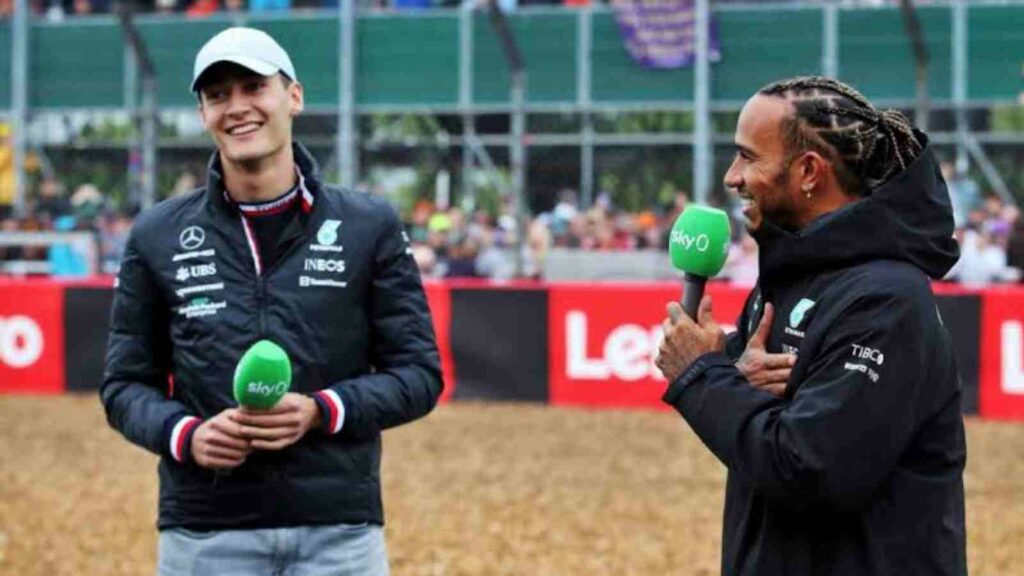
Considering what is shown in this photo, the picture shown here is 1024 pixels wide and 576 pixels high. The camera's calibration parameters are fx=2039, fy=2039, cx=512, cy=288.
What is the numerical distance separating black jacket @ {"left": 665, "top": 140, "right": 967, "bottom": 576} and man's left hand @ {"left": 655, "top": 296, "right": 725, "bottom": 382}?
1.1 inches

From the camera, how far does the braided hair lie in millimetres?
3746

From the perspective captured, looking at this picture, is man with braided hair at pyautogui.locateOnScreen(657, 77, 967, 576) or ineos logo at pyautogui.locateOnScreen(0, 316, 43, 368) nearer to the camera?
man with braided hair at pyautogui.locateOnScreen(657, 77, 967, 576)

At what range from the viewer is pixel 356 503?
467 cm

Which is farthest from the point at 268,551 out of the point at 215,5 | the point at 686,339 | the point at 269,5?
the point at 215,5

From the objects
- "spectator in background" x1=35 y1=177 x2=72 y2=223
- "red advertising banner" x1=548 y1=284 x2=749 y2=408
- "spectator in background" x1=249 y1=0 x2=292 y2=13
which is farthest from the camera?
"spectator in background" x1=249 y1=0 x2=292 y2=13

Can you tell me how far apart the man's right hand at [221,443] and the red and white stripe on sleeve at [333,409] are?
203 millimetres

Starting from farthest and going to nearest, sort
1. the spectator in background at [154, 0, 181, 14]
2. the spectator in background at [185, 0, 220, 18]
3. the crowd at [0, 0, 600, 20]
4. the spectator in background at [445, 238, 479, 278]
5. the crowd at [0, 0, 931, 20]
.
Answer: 1. the spectator in background at [154, 0, 181, 14]
2. the spectator in background at [185, 0, 220, 18]
3. the crowd at [0, 0, 600, 20]
4. the crowd at [0, 0, 931, 20]
5. the spectator in background at [445, 238, 479, 278]

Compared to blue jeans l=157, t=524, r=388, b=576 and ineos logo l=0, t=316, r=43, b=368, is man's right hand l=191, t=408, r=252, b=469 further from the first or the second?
ineos logo l=0, t=316, r=43, b=368

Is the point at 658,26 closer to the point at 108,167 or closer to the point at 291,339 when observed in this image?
the point at 108,167

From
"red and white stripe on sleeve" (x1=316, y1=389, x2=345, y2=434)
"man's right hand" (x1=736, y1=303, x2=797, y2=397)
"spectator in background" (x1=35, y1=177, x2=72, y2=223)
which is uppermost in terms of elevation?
"man's right hand" (x1=736, y1=303, x2=797, y2=397)

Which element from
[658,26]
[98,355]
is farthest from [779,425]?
[658,26]

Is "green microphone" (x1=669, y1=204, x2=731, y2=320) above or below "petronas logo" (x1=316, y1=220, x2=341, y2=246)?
above

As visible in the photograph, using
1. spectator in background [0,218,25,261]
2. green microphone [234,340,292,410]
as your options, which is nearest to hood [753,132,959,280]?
green microphone [234,340,292,410]

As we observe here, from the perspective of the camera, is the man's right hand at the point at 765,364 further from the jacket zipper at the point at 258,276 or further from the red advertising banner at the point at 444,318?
the red advertising banner at the point at 444,318
